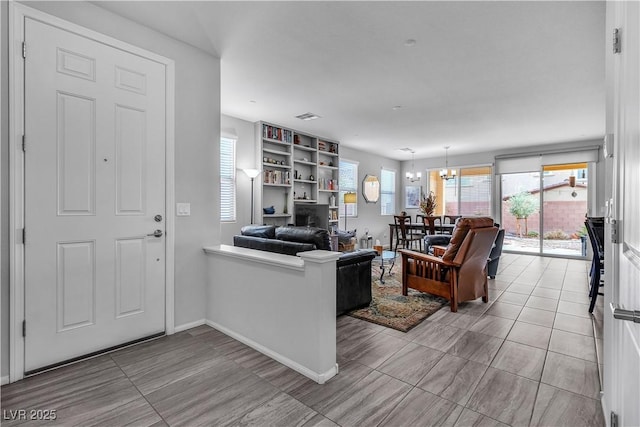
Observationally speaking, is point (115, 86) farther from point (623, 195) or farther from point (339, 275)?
point (623, 195)

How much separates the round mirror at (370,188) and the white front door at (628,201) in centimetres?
705

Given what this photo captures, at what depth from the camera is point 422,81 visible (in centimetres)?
377

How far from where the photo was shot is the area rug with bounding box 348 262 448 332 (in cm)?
A: 305

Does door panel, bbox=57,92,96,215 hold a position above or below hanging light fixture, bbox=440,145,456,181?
below

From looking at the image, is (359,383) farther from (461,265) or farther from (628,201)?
(461,265)

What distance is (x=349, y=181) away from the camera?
26.2ft

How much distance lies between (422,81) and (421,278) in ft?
7.99

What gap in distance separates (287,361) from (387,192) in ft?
25.1

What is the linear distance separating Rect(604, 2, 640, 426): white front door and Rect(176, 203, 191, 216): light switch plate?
297 centimetres

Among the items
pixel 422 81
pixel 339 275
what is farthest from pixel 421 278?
pixel 422 81

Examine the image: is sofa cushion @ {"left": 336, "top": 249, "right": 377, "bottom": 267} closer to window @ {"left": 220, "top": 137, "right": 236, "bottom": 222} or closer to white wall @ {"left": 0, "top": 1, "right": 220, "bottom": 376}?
white wall @ {"left": 0, "top": 1, "right": 220, "bottom": 376}

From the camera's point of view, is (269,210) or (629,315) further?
(269,210)

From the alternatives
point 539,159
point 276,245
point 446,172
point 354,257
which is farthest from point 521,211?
point 276,245

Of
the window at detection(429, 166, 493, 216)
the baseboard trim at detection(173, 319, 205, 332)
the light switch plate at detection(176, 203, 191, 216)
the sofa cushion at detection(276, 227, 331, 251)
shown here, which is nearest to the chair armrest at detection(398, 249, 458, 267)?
the sofa cushion at detection(276, 227, 331, 251)
